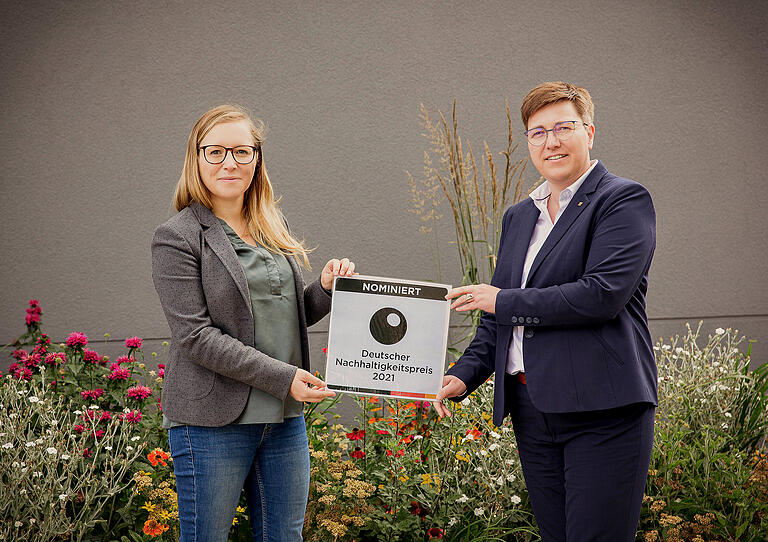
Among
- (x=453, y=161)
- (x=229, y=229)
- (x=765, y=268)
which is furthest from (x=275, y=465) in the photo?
(x=765, y=268)

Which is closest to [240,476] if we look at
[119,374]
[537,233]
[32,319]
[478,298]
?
[478,298]

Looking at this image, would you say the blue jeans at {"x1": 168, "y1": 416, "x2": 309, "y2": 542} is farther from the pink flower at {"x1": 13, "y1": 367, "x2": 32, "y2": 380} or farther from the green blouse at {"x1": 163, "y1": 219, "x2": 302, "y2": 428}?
the pink flower at {"x1": 13, "y1": 367, "x2": 32, "y2": 380}

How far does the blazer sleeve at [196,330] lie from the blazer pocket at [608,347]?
80cm

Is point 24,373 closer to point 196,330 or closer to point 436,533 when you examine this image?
point 196,330

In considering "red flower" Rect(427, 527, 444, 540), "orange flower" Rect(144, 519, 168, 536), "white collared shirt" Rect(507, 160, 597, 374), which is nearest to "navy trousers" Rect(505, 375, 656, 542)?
"white collared shirt" Rect(507, 160, 597, 374)

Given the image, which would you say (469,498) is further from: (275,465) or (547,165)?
(547,165)

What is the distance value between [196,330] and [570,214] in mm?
1049

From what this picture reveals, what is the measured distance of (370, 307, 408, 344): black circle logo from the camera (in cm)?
198

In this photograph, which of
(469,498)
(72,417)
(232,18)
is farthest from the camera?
(232,18)

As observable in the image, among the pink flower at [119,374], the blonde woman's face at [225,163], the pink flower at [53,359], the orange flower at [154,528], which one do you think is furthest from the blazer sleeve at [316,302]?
the pink flower at [53,359]

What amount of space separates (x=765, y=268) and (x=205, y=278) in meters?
4.37

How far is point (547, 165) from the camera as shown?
1815mm

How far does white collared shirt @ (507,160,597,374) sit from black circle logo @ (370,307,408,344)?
34cm

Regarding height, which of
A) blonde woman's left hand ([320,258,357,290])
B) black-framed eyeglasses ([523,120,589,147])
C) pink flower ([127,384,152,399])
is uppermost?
black-framed eyeglasses ([523,120,589,147])
